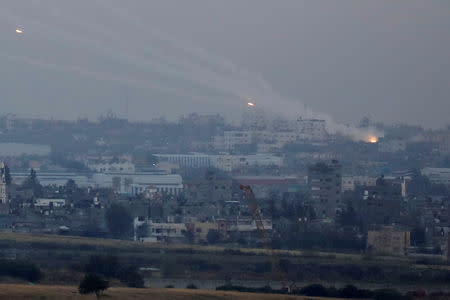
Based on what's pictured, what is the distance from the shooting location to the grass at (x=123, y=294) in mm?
22344

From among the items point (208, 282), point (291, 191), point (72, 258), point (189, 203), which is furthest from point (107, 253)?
point (291, 191)

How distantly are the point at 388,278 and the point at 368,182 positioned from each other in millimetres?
30736

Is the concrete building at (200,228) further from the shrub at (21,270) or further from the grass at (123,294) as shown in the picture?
the grass at (123,294)

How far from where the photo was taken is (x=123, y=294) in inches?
909

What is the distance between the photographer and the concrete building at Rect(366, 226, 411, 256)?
1453 inches

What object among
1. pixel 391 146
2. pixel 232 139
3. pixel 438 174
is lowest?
pixel 438 174

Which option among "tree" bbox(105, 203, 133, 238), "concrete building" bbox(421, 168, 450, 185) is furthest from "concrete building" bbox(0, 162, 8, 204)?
"concrete building" bbox(421, 168, 450, 185)

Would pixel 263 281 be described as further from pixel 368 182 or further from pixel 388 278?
pixel 368 182

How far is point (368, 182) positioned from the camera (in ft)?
202

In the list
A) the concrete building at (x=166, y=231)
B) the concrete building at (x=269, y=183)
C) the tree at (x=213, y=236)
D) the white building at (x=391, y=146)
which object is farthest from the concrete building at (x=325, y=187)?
the white building at (x=391, y=146)

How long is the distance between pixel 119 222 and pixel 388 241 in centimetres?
695

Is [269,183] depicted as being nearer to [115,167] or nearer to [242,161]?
[115,167]

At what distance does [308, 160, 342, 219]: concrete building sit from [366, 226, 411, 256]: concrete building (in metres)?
8.36

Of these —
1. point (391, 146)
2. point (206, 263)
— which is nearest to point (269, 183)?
point (391, 146)
